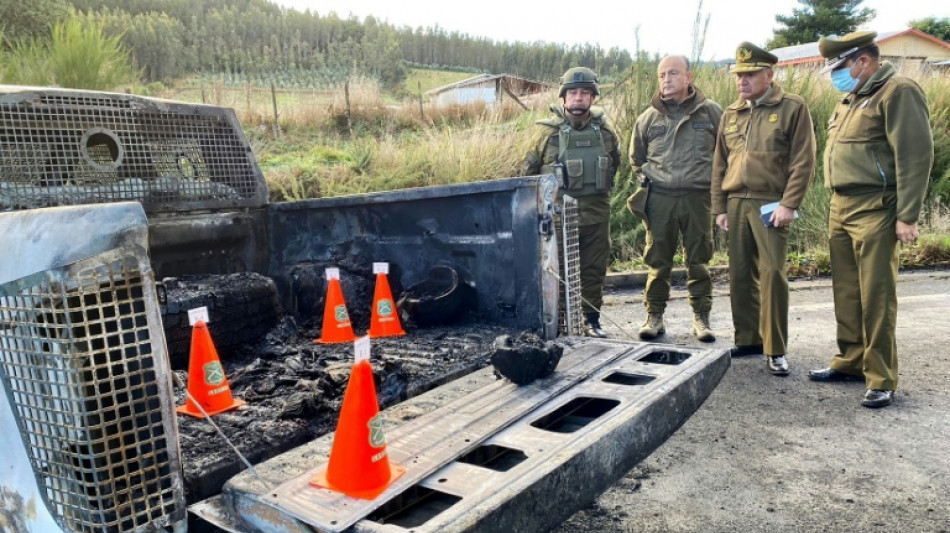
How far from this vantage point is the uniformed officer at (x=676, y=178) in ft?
16.6

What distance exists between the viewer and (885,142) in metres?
3.83

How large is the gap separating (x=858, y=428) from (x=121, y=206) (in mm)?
3632

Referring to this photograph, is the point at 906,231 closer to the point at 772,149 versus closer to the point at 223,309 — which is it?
the point at 772,149

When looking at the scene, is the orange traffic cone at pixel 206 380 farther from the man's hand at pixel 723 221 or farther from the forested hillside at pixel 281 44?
the forested hillside at pixel 281 44

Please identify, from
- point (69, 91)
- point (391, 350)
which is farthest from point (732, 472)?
point (69, 91)

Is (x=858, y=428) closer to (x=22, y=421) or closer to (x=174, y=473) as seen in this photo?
(x=174, y=473)

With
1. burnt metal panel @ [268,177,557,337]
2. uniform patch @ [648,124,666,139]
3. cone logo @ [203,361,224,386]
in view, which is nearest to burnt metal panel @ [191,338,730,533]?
burnt metal panel @ [268,177,557,337]

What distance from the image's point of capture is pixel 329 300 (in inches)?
127

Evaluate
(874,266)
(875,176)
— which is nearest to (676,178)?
(875,176)

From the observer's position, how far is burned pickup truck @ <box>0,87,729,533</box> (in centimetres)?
143

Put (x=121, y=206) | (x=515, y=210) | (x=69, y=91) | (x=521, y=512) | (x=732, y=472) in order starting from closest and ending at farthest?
(x=121, y=206) → (x=521, y=512) → (x=69, y=91) → (x=515, y=210) → (x=732, y=472)

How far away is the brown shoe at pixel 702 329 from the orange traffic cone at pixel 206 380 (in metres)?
3.87

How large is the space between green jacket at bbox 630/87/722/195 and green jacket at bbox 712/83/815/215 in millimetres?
380

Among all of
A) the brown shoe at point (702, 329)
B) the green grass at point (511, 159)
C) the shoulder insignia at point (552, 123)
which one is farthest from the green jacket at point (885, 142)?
the green grass at point (511, 159)
